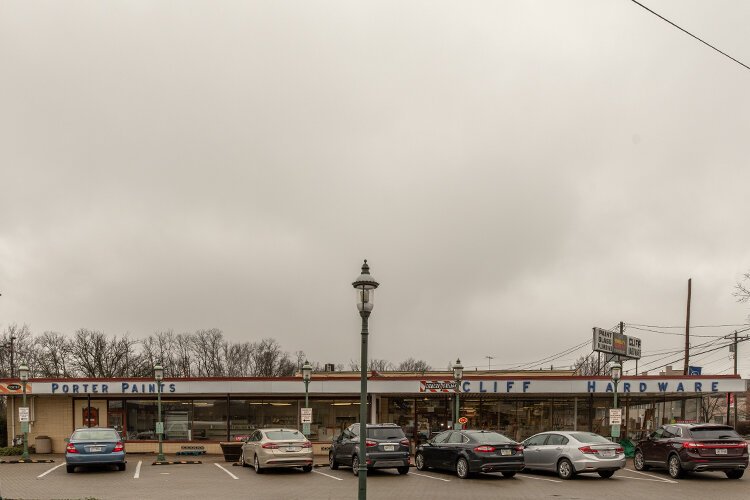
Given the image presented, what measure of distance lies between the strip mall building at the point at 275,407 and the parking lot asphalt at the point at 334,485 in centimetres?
904

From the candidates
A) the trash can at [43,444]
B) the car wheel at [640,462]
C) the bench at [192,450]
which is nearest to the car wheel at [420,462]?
the car wheel at [640,462]

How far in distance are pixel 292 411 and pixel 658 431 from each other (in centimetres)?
1812

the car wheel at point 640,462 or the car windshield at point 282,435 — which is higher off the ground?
the car windshield at point 282,435

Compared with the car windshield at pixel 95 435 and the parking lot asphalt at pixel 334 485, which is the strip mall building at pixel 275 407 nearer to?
the parking lot asphalt at pixel 334 485

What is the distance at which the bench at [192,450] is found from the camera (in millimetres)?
32125

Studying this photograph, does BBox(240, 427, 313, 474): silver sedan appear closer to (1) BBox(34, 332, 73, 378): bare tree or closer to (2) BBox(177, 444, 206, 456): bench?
(2) BBox(177, 444, 206, 456): bench

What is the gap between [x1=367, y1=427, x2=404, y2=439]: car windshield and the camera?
20.3m

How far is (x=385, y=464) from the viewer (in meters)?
20.2

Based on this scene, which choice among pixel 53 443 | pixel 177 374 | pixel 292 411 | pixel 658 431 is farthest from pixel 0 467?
pixel 177 374

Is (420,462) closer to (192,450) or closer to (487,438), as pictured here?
(487,438)

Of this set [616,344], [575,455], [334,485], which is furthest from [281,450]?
[616,344]

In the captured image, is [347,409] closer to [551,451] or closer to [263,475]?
[263,475]

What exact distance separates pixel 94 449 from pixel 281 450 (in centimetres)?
587

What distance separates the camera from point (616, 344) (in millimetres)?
43812
